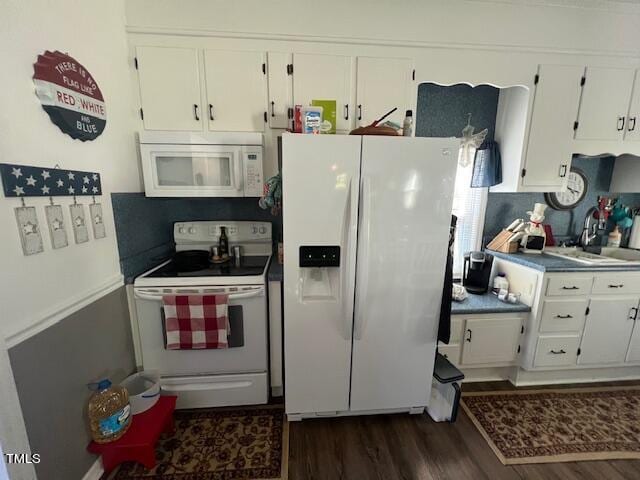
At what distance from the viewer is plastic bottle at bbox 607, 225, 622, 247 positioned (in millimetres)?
2406

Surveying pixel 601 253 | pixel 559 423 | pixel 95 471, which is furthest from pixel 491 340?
pixel 95 471

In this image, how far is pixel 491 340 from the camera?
199 centimetres

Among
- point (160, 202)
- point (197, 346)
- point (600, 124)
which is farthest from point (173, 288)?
point (600, 124)

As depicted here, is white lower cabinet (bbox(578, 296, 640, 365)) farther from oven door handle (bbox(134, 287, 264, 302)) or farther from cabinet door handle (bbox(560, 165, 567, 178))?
oven door handle (bbox(134, 287, 264, 302))

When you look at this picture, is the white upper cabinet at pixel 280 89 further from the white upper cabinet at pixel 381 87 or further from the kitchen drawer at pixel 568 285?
the kitchen drawer at pixel 568 285

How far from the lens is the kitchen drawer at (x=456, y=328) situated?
194cm

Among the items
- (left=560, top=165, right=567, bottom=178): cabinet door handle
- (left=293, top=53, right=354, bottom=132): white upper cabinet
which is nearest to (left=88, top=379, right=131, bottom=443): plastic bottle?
(left=293, top=53, right=354, bottom=132): white upper cabinet

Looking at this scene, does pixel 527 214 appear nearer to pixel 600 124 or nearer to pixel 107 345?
pixel 600 124

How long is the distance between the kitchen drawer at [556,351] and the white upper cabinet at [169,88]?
294 centimetres

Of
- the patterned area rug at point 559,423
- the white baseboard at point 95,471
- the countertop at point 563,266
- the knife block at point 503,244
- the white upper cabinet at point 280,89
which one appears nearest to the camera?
the white baseboard at point 95,471

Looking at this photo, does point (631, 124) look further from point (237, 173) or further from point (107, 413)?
point (107, 413)

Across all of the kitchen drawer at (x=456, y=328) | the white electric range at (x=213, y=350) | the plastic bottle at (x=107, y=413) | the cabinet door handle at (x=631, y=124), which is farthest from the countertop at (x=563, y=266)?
the plastic bottle at (x=107, y=413)

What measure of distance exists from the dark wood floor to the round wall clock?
1877mm

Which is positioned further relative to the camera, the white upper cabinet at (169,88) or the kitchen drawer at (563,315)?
the kitchen drawer at (563,315)
